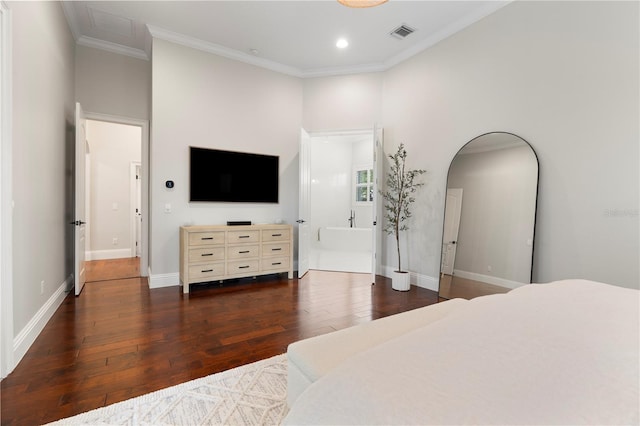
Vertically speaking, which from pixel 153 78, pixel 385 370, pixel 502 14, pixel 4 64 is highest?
pixel 502 14

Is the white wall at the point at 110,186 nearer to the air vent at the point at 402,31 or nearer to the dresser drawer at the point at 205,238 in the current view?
the dresser drawer at the point at 205,238

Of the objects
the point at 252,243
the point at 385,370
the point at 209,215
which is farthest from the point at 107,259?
the point at 385,370

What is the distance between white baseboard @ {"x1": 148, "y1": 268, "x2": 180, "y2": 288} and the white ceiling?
3145 millimetres

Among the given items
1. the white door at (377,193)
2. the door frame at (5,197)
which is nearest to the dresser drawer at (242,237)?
the white door at (377,193)

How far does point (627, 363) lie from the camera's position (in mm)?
771

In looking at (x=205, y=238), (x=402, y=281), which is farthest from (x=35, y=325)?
(x=402, y=281)

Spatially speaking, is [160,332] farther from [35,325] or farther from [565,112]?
[565,112]

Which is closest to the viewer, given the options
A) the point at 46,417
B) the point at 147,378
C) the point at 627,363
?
the point at 627,363

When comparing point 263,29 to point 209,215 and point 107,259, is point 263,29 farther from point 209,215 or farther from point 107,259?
point 107,259

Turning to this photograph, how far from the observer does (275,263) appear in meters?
4.40

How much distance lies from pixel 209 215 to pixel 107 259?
9.87 ft

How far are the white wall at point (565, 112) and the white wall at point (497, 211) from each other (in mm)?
105

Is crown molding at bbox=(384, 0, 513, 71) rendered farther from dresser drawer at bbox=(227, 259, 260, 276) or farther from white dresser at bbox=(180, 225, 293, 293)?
dresser drawer at bbox=(227, 259, 260, 276)

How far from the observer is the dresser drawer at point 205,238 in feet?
12.3
